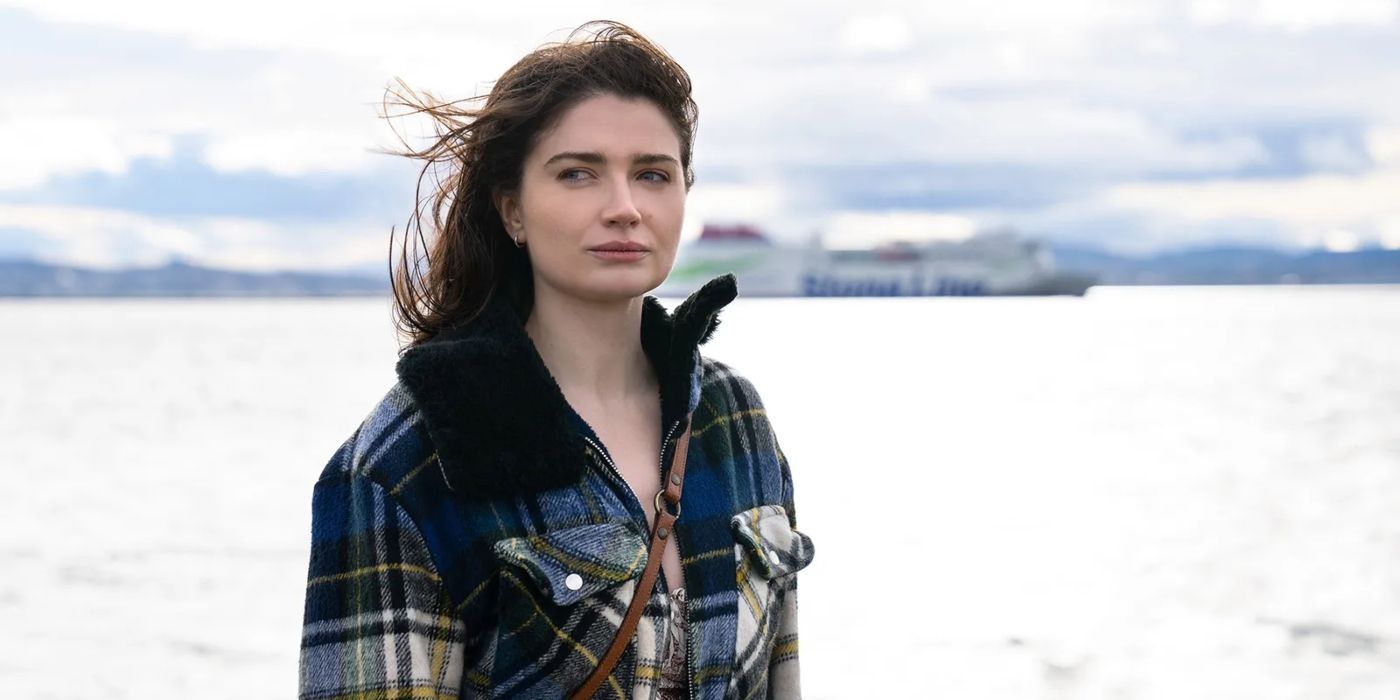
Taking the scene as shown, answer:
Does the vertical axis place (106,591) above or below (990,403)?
below

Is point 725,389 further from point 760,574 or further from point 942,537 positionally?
point 942,537

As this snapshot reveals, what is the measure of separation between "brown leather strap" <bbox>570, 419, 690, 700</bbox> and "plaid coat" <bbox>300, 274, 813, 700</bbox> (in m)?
0.01

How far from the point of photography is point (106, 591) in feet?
22.6

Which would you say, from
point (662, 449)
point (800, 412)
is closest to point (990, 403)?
point (800, 412)

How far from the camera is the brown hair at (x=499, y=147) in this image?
1.82 meters

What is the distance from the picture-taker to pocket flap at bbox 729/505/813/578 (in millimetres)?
1869

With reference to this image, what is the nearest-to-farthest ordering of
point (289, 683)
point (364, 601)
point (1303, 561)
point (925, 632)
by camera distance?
point (364, 601)
point (289, 683)
point (925, 632)
point (1303, 561)

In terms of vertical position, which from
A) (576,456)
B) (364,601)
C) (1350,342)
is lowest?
(364,601)

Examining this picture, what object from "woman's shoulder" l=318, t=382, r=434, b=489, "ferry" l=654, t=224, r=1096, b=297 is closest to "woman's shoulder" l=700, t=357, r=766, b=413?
"woman's shoulder" l=318, t=382, r=434, b=489

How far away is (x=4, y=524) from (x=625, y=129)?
8251 millimetres

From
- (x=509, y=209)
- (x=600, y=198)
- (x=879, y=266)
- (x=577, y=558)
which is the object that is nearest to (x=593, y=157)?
(x=600, y=198)

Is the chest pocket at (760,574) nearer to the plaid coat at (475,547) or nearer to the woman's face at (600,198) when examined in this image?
the plaid coat at (475,547)

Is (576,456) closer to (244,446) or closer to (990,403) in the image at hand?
(244,446)

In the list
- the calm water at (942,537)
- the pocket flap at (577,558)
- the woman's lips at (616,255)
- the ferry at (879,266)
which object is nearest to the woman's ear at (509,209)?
the woman's lips at (616,255)
